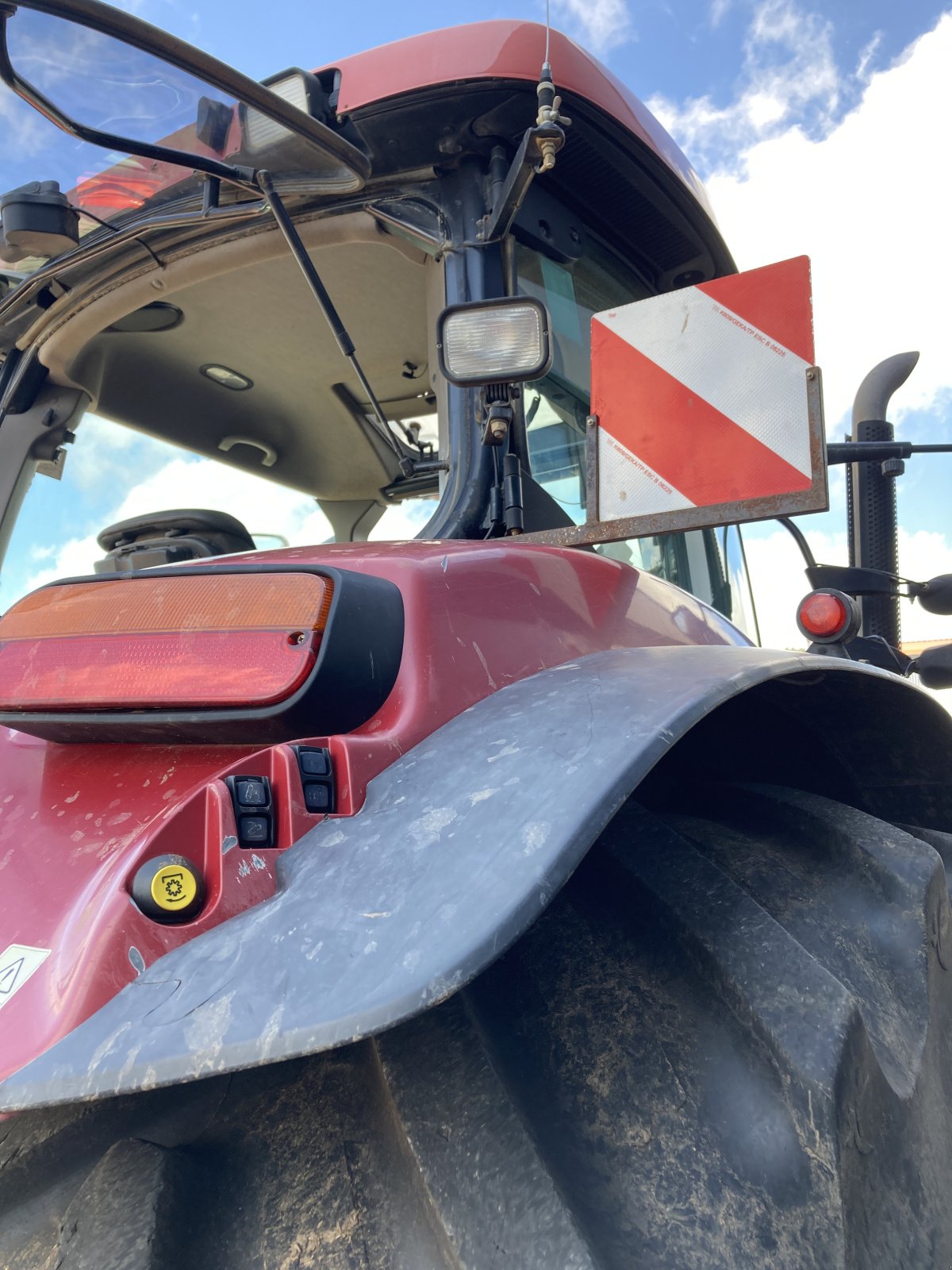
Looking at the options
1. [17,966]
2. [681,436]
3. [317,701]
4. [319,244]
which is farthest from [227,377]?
[17,966]

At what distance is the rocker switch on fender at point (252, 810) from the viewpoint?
703mm

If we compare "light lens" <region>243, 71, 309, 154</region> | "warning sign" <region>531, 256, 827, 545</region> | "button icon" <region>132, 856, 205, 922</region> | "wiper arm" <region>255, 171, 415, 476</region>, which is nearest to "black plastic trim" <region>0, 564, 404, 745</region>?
"button icon" <region>132, 856, 205, 922</region>

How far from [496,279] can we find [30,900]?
4.14 ft

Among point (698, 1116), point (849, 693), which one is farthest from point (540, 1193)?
point (849, 693)

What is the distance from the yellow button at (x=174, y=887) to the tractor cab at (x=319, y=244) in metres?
0.83

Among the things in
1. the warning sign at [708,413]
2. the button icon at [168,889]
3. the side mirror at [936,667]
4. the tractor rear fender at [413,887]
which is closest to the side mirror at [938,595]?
the side mirror at [936,667]

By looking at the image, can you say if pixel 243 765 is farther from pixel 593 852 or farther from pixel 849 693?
pixel 849 693

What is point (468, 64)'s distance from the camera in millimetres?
1503

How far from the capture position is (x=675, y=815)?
1106mm

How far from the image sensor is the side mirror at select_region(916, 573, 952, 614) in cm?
213

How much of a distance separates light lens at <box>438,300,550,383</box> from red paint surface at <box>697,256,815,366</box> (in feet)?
0.87

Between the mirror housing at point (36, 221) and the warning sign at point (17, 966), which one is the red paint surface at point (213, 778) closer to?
the warning sign at point (17, 966)

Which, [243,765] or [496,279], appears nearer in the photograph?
[243,765]

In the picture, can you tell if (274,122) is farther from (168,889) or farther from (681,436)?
(168,889)
